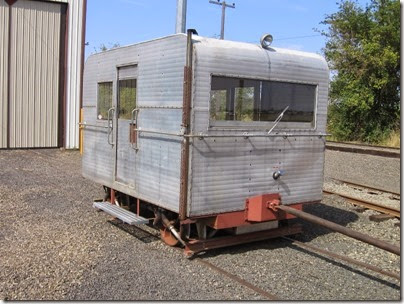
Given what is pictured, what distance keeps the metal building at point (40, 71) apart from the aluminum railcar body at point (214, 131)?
36.9ft

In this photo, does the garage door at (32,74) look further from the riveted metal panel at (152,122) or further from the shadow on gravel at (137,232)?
the shadow on gravel at (137,232)

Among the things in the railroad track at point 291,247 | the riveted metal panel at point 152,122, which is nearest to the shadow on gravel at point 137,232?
the railroad track at point 291,247

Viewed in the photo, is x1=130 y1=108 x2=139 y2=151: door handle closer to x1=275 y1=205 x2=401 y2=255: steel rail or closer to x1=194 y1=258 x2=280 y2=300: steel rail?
x1=194 y1=258 x2=280 y2=300: steel rail

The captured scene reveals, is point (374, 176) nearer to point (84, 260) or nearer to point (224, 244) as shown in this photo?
point (224, 244)

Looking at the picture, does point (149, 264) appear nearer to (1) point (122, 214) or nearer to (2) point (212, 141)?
(1) point (122, 214)

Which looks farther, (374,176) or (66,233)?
(374,176)

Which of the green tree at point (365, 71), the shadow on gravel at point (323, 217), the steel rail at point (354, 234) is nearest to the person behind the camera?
the steel rail at point (354, 234)

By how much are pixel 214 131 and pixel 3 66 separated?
1353 cm

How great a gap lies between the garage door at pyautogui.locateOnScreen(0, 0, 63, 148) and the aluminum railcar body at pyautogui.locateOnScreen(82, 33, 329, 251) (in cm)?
1126

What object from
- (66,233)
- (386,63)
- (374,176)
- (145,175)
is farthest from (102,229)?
(386,63)

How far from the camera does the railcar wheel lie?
648cm

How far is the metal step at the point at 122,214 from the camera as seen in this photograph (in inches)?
258

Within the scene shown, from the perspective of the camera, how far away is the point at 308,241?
23.0ft

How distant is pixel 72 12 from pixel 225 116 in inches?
542
